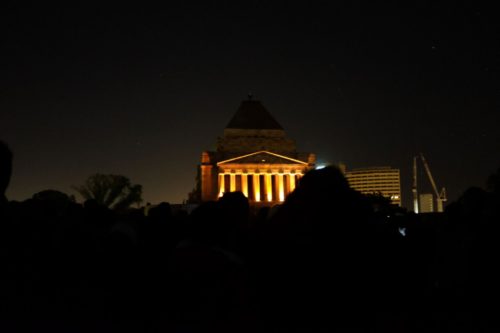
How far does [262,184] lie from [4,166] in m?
51.9

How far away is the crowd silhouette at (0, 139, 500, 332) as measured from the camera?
3.16 meters

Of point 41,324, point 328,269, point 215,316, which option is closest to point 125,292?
point 41,324

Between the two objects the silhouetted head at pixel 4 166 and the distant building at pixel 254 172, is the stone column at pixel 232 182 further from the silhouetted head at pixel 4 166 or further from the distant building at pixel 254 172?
the silhouetted head at pixel 4 166

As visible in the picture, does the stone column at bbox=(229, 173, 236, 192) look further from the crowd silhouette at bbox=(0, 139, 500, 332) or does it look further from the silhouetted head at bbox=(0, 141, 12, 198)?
the silhouetted head at bbox=(0, 141, 12, 198)

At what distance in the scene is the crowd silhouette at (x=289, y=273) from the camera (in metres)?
3.16

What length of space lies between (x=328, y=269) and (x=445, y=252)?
4.72 meters

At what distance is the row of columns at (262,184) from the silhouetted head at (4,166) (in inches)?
1990

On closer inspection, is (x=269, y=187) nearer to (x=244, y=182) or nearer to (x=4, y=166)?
(x=244, y=182)

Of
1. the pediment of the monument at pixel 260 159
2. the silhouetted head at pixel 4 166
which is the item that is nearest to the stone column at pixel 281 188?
the pediment of the monument at pixel 260 159

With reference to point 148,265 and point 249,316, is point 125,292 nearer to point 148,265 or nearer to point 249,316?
point 148,265

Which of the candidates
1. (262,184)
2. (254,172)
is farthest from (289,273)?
(262,184)

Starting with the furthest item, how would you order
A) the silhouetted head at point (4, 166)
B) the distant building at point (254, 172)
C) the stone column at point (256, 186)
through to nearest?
the distant building at point (254, 172) < the stone column at point (256, 186) < the silhouetted head at point (4, 166)

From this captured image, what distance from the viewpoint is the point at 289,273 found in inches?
126

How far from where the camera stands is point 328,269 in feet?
10.2
